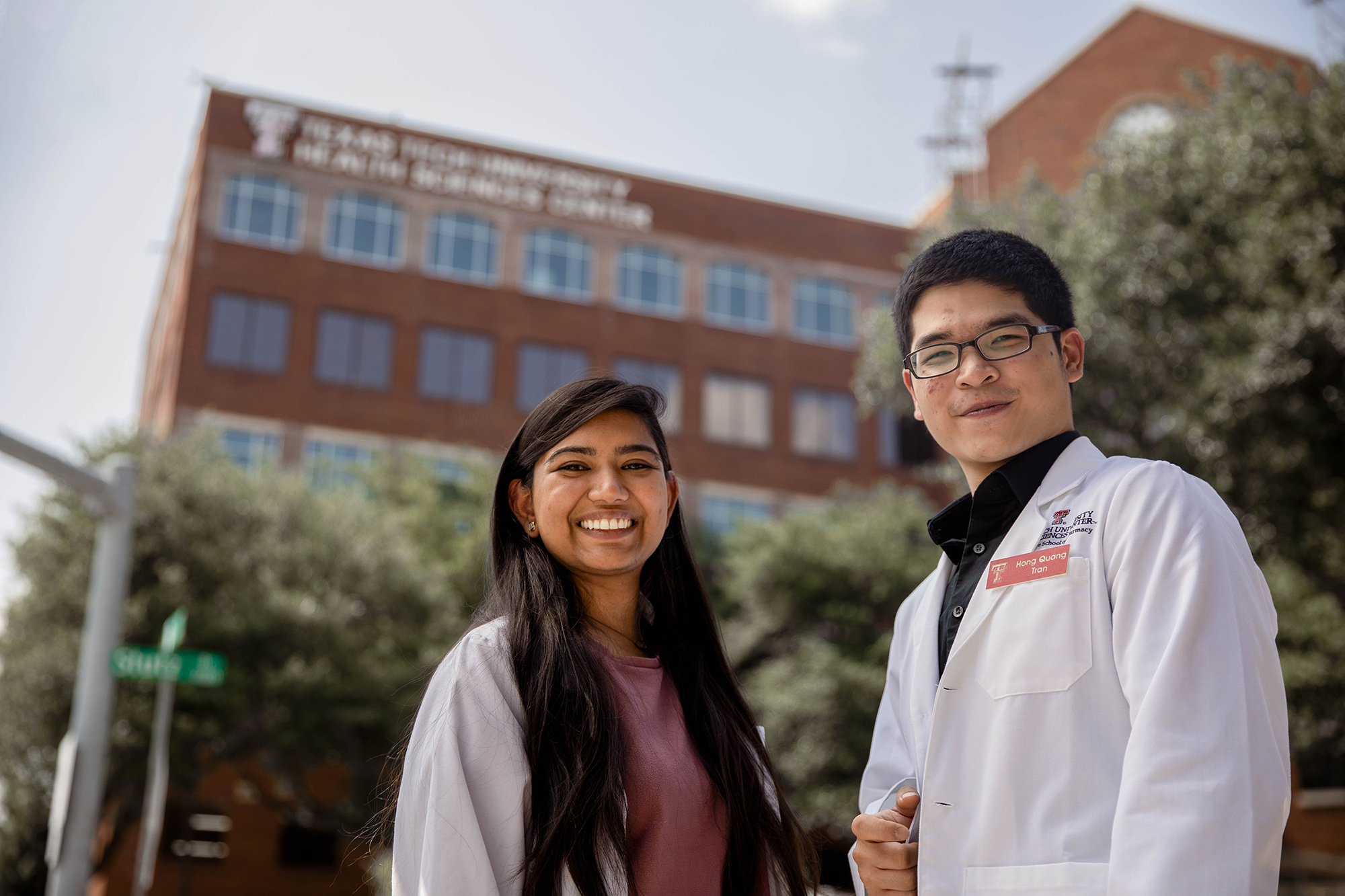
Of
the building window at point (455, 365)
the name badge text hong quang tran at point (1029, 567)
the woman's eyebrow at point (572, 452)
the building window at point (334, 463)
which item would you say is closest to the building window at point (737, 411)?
the building window at point (455, 365)

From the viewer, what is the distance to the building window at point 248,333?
33.5 m

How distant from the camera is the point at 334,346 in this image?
34969 millimetres

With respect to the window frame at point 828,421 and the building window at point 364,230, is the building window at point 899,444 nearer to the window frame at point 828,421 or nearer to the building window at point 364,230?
the window frame at point 828,421

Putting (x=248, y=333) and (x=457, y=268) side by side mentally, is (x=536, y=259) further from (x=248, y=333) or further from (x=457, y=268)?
(x=248, y=333)

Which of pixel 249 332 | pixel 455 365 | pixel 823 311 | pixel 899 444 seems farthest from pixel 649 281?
pixel 249 332

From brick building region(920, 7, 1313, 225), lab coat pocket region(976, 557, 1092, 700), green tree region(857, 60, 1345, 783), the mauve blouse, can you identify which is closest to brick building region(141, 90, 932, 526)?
brick building region(920, 7, 1313, 225)

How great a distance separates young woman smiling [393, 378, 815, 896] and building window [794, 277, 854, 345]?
125ft

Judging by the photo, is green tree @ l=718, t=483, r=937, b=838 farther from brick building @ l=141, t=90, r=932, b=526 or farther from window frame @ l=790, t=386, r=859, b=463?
window frame @ l=790, t=386, r=859, b=463

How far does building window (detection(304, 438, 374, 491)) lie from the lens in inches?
1220

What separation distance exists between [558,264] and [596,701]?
35.9m

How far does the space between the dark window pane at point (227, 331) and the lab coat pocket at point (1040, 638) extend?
110 feet

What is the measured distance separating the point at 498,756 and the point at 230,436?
3237cm

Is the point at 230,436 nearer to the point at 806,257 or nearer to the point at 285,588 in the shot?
the point at 285,588

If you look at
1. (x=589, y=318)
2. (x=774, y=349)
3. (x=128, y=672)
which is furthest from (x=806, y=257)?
(x=128, y=672)
